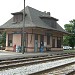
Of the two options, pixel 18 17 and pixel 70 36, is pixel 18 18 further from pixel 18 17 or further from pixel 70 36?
pixel 70 36

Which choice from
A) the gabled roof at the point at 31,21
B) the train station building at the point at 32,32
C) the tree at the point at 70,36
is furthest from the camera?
the tree at the point at 70,36

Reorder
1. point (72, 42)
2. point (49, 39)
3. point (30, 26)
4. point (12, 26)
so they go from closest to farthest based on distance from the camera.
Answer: point (30, 26) < point (12, 26) < point (49, 39) < point (72, 42)

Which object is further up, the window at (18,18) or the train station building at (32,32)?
the window at (18,18)

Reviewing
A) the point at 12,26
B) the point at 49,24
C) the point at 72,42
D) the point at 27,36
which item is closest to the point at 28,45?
the point at 27,36

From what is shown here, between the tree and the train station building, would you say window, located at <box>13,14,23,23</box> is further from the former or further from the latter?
the tree

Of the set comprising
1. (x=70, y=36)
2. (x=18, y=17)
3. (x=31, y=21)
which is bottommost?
(x=70, y=36)

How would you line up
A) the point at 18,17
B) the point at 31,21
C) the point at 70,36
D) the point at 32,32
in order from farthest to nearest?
the point at 70,36
the point at 18,17
the point at 31,21
the point at 32,32

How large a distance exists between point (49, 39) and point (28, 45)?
6968 mm

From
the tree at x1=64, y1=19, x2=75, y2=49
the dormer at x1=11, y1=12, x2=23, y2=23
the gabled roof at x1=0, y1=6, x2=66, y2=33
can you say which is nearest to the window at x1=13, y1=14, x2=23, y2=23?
the dormer at x1=11, y1=12, x2=23, y2=23

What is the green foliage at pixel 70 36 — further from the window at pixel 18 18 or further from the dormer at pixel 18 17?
the window at pixel 18 18

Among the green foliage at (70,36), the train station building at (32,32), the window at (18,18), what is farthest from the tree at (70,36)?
the window at (18,18)

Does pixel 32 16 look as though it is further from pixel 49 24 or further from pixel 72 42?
pixel 72 42

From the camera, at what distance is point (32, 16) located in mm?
46000

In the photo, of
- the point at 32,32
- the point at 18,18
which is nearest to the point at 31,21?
the point at 32,32
